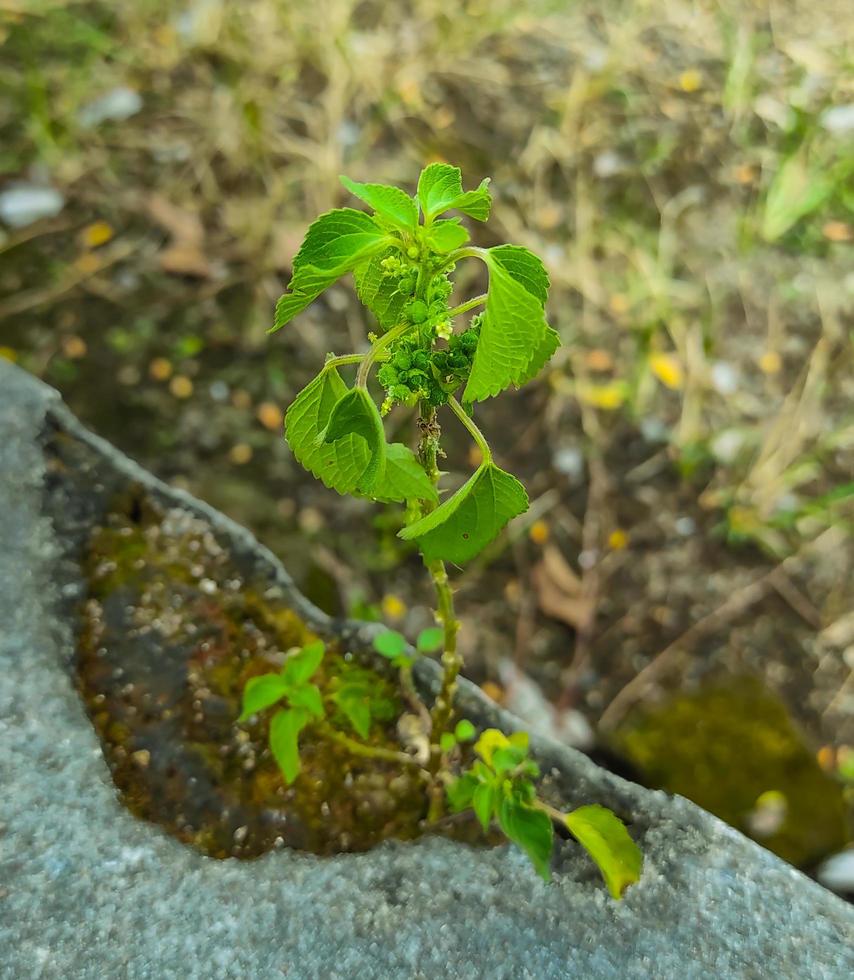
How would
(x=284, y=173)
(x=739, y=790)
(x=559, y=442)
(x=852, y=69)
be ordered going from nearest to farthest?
(x=739, y=790), (x=559, y=442), (x=284, y=173), (x=852, y=69)

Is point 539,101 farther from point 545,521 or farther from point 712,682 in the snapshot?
point 712,682

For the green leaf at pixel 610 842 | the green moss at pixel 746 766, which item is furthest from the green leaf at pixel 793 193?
the green leaf at pixel 610 842

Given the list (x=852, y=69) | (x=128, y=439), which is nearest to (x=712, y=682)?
(x=128, y=439)

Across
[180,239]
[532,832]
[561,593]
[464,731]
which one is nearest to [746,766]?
[561,593]

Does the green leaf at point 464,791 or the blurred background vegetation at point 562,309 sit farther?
the blurred background vegetation at point 562,309

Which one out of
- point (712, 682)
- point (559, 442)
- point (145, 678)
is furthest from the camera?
point (559, 442)

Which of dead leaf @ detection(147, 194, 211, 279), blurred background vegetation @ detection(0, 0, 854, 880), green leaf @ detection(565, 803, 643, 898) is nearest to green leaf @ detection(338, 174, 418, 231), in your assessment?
green leaf @ detection(565, 803, 643, 898)

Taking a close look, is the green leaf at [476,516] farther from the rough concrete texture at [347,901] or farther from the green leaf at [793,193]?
the green leaf at [793,193]

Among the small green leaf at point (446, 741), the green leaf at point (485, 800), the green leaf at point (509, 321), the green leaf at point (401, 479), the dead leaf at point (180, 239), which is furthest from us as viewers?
the dead leaf at point (180, 239)
